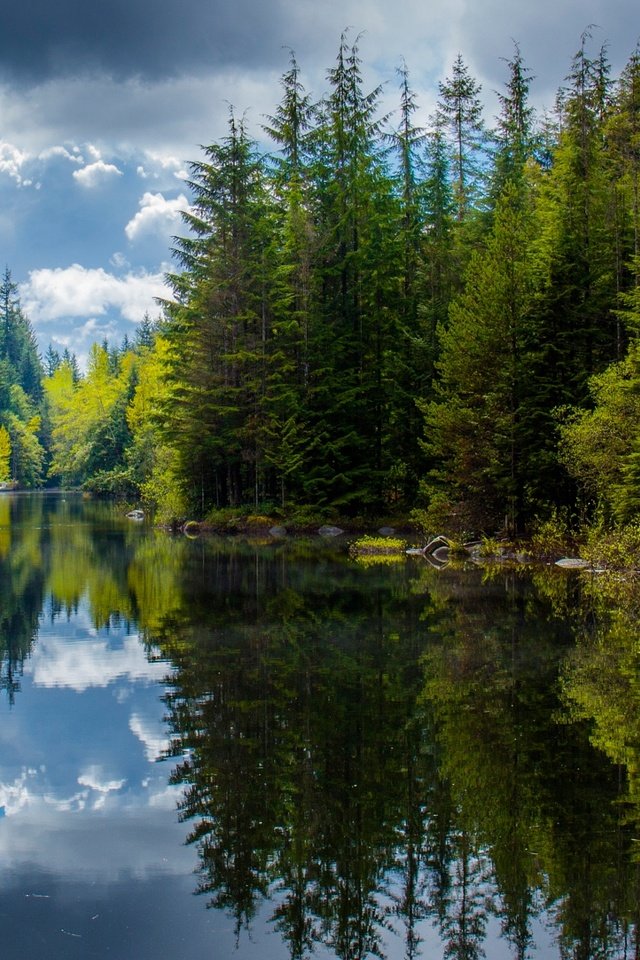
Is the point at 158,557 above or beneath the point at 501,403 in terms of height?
beneath

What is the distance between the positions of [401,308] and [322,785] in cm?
3328

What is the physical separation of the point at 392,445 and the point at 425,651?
993 inches

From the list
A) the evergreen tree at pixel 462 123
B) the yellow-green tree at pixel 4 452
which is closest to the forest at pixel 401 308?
the evergreen tree at pixel 462 123

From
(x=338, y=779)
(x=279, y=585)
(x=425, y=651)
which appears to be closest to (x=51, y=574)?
(x=279, y=585)

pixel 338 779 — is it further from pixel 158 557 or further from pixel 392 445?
pixel 392 445

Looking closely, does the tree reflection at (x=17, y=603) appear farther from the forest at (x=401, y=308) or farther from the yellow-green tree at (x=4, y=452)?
the yellow-green tree at (x=4, y=452)

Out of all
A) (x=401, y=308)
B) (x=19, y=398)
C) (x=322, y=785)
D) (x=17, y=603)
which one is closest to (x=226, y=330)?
(x=401, y=308)

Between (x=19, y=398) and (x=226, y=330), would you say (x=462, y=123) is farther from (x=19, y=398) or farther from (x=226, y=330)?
(x=19, y=398)

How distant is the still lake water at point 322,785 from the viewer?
5.21 metres

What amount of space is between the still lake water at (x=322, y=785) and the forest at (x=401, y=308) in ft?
42.4

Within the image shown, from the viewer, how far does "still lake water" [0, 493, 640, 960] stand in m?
5.21

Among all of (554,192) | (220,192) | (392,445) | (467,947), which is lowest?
(467,947)

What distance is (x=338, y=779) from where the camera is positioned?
7.32 meters

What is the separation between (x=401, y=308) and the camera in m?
38.6
